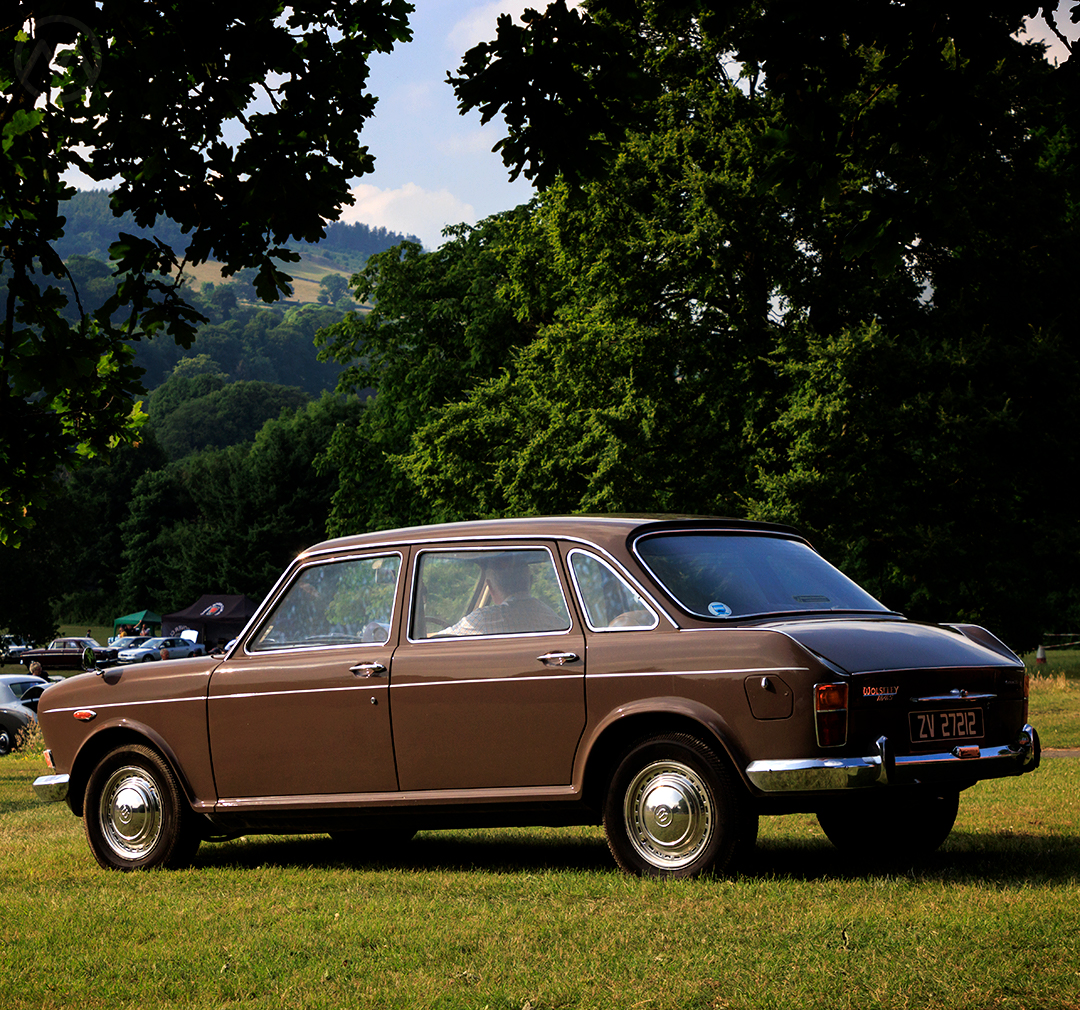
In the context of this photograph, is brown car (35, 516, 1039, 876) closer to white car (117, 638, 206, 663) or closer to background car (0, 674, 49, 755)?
background car (0, 674, 49, 755)

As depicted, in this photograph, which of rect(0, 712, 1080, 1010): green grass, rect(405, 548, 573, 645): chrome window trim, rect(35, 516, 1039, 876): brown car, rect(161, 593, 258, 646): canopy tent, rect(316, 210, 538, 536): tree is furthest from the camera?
rect(161, 593, 258, 646): canopy tent

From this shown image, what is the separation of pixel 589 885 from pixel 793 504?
2054 cm

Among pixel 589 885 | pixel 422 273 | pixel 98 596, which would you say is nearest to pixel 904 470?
pixel 422 273

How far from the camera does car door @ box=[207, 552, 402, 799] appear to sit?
7715mm

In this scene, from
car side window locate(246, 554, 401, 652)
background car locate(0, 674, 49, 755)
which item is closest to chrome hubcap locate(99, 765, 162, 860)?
car side window locate(246, 554, 401, 652)

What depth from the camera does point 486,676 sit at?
24.1 ft

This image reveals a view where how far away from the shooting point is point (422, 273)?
43.3m

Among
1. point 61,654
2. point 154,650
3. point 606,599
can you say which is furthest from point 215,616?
point 606,599

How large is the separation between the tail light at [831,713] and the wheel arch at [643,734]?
1.31 ft

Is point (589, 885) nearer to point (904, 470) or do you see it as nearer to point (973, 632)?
point (973, 632)

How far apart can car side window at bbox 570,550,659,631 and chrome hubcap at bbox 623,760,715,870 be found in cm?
74

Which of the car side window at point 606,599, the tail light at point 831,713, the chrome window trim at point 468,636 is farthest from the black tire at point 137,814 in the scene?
the tail light at point 831,713

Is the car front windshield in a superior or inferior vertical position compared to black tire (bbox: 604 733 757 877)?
superior

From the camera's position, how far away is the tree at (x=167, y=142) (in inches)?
296
